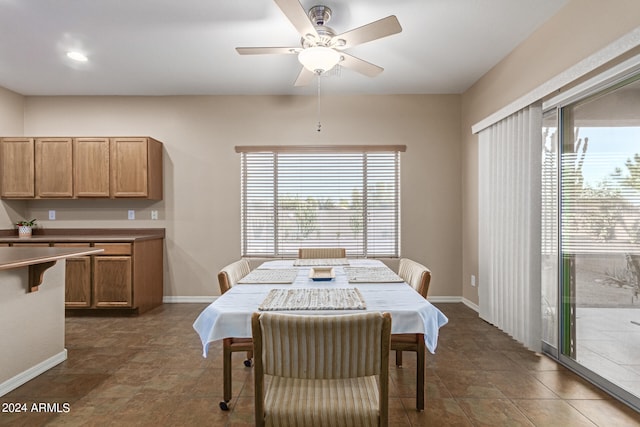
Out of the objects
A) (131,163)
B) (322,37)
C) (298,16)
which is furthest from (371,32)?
(131,163)

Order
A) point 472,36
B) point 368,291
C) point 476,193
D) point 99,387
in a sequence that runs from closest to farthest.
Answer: point 368,291 → point 99,387 → point 472,36 → point 476,193

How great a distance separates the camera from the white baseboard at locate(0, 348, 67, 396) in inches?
92.1

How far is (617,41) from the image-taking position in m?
2.13

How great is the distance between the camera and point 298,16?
7.19 ft

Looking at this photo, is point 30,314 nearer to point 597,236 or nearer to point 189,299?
point 189,299

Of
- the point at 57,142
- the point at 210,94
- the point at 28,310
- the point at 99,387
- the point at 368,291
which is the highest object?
the point at 210,94

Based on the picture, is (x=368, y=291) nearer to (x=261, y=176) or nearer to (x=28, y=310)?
(x=28, y=310)

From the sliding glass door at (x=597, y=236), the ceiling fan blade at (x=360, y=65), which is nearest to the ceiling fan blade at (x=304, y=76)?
the ceiling fan blade at (x=360, y=65)

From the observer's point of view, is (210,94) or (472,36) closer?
(472,36)

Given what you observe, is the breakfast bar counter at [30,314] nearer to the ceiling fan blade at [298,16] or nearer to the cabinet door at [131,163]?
the cabinet door at [131,163]

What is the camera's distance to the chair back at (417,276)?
2280 mm

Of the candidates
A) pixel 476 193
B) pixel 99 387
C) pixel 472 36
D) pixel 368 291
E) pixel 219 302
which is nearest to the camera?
pixel 219 302

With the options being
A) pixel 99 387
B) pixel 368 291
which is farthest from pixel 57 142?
pixel 368 291

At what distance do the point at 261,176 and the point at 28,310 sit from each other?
110 inches
